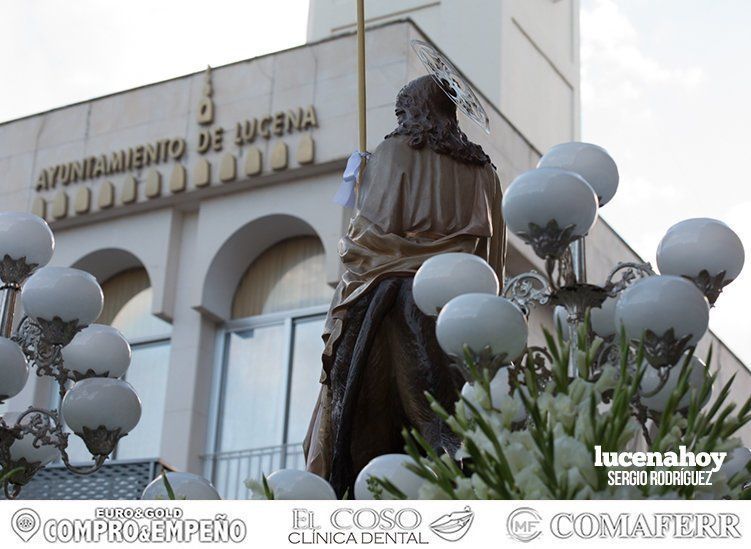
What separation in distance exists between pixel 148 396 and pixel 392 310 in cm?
1352

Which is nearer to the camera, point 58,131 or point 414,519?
point 414,519

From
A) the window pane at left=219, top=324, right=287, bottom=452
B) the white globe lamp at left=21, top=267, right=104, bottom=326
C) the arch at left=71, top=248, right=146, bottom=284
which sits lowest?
the white globe lamp at left=21, top=267, right=104, bottom=326

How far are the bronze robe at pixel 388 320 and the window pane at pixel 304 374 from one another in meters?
11.3

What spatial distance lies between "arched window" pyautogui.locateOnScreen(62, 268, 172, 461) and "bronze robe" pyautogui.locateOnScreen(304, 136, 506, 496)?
1248 centimetres

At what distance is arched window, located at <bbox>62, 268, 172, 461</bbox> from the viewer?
1875 centimetres

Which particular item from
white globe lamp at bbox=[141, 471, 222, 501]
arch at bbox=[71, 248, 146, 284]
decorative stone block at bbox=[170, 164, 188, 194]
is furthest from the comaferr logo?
arch at bbox=[71, 248, 146, 284]

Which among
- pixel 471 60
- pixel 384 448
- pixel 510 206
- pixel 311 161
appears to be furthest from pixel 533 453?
pixel 471 60

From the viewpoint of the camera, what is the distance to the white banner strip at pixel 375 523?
351 cm

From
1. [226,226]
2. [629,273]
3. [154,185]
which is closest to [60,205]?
[154,185]

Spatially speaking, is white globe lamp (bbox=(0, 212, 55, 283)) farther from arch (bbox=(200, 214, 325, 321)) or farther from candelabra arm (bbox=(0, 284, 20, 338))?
arch (bbox=(200, 214, 325, 321))

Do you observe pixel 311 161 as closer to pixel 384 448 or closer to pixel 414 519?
pixel 384 448

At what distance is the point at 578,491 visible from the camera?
139 inches

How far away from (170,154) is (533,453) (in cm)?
1636

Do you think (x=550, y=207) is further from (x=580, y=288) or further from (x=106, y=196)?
(x=106, y=196)
